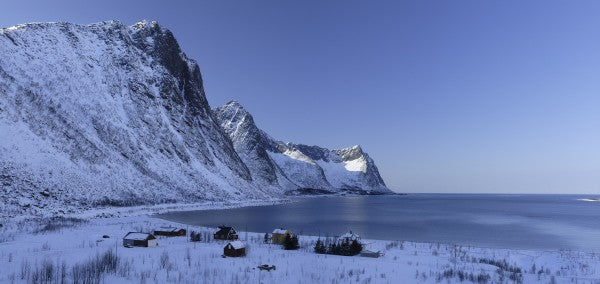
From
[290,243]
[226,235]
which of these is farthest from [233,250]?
[226,235]

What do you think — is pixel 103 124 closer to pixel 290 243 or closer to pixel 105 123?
pixel 105 123

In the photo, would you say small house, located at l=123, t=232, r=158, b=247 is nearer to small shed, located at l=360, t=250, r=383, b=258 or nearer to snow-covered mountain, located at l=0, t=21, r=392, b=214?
small shed, located at l=360, t=250, r=383, b=258

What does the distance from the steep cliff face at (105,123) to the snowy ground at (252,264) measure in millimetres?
35047

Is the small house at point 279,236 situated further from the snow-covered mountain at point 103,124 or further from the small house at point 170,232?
the snow-covered mountain at point 103,124

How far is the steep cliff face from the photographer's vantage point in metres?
79.6

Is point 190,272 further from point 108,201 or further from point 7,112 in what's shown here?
point 7,112

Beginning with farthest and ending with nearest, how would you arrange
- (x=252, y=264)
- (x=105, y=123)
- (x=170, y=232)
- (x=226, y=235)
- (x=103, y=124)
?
(x=105, y=123) < (x=103, y=124) < (x=170, y=232) < (x=226, y=235) < (x=252, y=264)

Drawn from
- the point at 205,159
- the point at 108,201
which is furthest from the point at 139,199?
the point at 205,159

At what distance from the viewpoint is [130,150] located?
363ft

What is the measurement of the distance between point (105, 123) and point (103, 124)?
93 centimetres

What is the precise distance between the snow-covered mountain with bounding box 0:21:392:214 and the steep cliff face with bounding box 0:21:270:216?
314 millimetres

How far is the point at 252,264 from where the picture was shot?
30.1 meters

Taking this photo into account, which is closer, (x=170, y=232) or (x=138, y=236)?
(x=138, y=236)

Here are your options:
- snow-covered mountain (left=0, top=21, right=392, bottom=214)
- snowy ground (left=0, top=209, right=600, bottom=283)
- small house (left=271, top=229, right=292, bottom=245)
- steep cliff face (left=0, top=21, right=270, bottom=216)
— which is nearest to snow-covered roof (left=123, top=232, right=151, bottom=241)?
snowy ground (left=0, top=209, right=600, bottom=283)
